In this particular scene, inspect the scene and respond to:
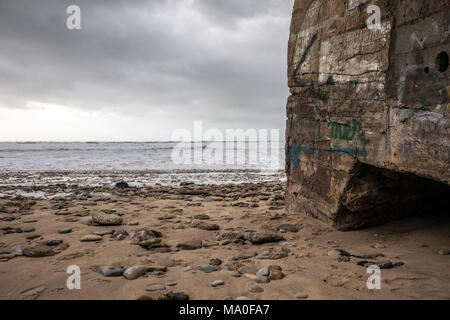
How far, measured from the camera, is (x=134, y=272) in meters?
2.88

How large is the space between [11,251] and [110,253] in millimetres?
1180

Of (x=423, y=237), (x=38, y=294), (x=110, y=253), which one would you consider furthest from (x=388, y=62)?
(x=38, y=294)

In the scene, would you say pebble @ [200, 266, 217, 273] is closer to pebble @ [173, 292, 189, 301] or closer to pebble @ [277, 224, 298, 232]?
pebble @ [173, 292, 189, 301]

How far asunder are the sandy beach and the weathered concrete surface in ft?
1.52

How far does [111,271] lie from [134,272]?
23cm

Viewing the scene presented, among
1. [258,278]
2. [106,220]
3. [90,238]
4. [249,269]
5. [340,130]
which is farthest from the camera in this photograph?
[106,220]

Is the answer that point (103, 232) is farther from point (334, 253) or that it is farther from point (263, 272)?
point (334, 253)

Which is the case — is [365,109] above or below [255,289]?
above

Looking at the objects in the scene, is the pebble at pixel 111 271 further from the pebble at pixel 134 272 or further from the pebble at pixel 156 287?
the pebble at pixel 156 287

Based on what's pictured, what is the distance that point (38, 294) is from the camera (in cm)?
253

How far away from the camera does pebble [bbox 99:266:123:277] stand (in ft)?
9.49

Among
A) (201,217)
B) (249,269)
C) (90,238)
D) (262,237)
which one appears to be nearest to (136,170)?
(201,217)
